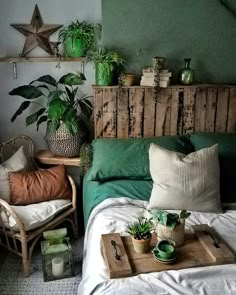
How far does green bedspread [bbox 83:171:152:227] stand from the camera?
2232 millimetres

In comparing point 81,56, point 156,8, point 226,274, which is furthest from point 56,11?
point 226,274

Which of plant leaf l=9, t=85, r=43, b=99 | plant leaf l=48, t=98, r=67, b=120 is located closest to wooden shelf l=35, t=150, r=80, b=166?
plant leaf l=48, t=98, r=67, b=120

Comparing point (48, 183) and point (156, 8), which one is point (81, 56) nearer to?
point (156, 8)

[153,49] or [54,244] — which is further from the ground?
[153,49]

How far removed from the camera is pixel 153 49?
2.71 m

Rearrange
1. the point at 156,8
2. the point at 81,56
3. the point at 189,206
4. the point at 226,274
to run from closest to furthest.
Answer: the point at 226,274 < the point at 189,206 < the point at 156,8 < the point at 81,56

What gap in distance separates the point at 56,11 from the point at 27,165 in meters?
1.33

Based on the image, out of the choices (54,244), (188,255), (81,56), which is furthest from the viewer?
(81,56)

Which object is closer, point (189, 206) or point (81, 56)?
point (189, 206)

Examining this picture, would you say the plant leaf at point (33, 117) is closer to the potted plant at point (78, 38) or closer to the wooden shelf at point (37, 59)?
the wooden shelf at point (37, 59)

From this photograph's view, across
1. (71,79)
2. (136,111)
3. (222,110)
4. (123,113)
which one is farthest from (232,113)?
(71,79)

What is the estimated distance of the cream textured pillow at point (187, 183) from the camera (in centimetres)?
205

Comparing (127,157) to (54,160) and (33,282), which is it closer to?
(54,160)

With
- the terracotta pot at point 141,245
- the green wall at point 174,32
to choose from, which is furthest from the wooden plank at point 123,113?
the terracotta pot at point 141,245
